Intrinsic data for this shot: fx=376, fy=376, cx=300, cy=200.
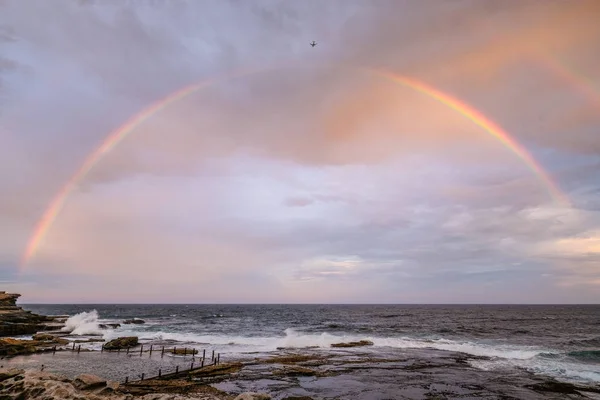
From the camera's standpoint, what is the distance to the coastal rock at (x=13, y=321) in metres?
67.7

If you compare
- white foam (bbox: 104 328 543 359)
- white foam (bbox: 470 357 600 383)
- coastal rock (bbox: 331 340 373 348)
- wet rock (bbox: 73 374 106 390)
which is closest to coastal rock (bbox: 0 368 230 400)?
wet rock (bbox: 73 374 106 390)

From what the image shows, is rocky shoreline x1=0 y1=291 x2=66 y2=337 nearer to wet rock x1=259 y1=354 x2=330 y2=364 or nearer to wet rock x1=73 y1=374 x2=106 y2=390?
wet rock x1=259 y1=354 x2=330 y2=364

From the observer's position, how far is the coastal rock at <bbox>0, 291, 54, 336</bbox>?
6769 centimetres

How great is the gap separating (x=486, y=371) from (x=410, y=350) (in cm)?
1557

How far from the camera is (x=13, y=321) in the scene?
240 ft

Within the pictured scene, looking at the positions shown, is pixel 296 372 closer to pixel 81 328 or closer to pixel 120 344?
pixel 120 344

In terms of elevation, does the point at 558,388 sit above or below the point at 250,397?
below

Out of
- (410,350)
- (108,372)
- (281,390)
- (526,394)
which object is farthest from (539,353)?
(108,372)

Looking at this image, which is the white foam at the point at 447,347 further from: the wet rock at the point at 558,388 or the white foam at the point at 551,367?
the wet rock at the point at 558,388

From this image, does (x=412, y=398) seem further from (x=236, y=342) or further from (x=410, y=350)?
(x=236, y=342)

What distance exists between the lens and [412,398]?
96.1ft

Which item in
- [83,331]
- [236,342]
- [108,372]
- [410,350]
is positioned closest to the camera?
[108,372]

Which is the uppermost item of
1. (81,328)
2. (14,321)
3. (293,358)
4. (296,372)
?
(14,321)

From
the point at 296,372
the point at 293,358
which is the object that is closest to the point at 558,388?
the point at 296,372
